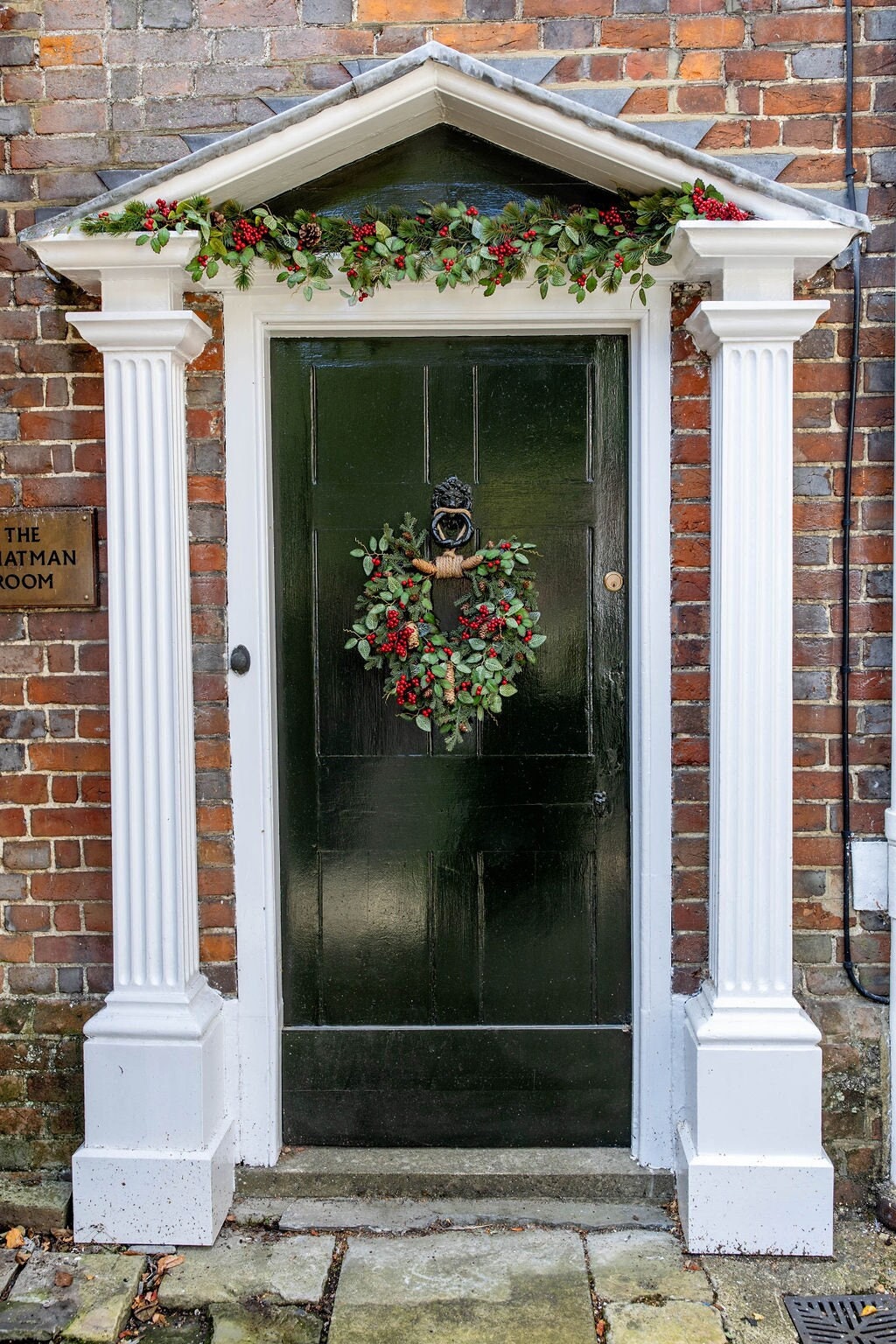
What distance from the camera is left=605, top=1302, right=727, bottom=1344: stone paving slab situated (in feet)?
7.42

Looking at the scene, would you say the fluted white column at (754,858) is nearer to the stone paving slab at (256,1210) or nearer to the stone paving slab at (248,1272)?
the stone paving slab at (248,1272)

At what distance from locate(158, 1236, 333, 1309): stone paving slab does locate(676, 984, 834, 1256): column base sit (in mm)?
981

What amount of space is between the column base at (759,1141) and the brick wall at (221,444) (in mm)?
243

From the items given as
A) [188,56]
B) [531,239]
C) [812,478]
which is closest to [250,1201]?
[812,478]

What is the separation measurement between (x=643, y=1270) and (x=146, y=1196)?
131 centimetres

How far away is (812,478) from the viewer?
8.93 ft

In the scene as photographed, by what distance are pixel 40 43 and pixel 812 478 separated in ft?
8.04

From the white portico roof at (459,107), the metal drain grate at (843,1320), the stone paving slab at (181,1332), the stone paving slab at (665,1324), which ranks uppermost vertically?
the white portico roof at (459,107)

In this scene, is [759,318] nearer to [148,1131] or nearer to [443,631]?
[443,631]

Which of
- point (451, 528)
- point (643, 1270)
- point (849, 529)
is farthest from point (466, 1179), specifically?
point (849, 529)

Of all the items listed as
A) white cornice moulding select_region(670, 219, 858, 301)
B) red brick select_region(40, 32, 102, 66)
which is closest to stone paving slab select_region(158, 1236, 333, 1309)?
white cornice moulding select_region(670, 219, 858, 301)

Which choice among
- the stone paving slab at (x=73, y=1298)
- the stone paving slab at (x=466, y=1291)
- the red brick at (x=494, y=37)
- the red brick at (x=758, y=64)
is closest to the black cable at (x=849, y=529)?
the red brick at (x=758, y=64)

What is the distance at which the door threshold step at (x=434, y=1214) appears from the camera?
2691 millimetres

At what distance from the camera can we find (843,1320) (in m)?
2.36
